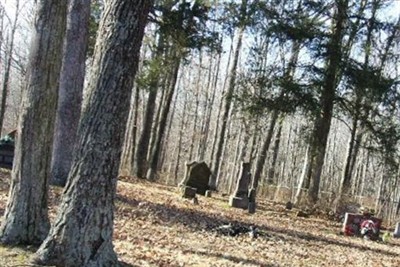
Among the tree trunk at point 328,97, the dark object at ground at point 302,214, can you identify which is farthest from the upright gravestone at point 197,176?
the tree trunk at point 328,97

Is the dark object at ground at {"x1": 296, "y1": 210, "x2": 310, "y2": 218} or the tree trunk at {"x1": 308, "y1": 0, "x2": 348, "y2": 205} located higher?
A: the tree trunk at {"x1": 308, "y1": 0, "x2": 348, "y2": 205}

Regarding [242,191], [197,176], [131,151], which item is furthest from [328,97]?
[131,151]

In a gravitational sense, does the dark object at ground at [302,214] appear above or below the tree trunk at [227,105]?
below

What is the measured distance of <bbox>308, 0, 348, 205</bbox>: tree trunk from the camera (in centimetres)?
1870

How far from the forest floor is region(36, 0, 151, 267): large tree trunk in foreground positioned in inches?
19.0

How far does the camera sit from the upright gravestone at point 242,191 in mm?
15766

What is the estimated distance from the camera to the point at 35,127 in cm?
570

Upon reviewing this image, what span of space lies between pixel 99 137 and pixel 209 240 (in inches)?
184

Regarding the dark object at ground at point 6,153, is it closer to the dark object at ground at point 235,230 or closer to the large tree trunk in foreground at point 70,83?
the large tree trunk in foreground at point 70,83

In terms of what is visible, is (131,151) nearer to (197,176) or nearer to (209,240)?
(197,176)

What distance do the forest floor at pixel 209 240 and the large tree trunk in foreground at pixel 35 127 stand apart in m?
0.31

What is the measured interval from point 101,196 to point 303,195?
16660mm

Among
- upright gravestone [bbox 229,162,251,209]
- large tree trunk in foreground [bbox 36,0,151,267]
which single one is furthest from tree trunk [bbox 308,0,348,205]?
large tree trunk in foreground [bbox 36,0,151,267]

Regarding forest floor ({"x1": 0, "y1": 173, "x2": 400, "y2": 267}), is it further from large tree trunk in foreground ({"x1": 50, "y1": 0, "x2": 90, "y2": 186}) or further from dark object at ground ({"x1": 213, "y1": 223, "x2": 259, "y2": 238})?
large tree trunk in foreground ({"x1": 50, "y1": 0, "x2": 90, "y2": 186})
